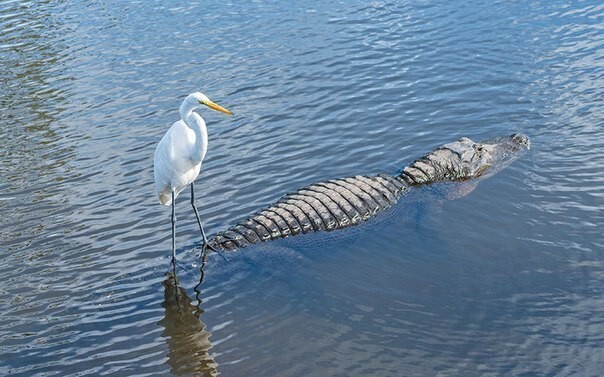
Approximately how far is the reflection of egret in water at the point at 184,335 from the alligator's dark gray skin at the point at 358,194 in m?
0.78

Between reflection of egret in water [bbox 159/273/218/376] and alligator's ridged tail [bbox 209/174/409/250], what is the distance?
31.3 inches

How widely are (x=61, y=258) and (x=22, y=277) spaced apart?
458mm

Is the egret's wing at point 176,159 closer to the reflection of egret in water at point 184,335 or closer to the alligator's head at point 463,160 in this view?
the reflection of egret in water at point 184,335

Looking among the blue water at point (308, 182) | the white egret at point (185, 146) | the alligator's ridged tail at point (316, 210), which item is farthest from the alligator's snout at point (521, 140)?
the white egret at point (185, 146)

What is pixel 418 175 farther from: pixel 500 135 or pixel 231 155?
pixel 231 155

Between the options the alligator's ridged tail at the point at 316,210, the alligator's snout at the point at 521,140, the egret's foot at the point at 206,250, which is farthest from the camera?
the alligator's snout at the point at 521,140

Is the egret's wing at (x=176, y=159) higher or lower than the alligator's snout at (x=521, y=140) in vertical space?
higher

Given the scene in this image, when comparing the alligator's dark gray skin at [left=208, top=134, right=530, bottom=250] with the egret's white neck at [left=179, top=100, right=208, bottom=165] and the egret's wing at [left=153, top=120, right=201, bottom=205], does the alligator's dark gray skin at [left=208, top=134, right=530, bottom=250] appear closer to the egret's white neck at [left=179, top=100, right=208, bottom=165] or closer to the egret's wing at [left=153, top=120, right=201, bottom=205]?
the egret's wing at [left=153, top=120, right=201, bottom=205]

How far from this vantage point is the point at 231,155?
10414 mm

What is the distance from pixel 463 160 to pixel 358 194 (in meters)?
1.59

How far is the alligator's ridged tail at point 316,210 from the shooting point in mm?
8188

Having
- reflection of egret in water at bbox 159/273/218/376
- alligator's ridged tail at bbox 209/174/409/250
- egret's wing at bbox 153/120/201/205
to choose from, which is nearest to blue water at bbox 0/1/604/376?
reflection of egret in water at bbox 159/273/218/376

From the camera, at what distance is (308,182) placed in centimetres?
959

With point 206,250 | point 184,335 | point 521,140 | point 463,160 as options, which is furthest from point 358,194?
point 184,335
